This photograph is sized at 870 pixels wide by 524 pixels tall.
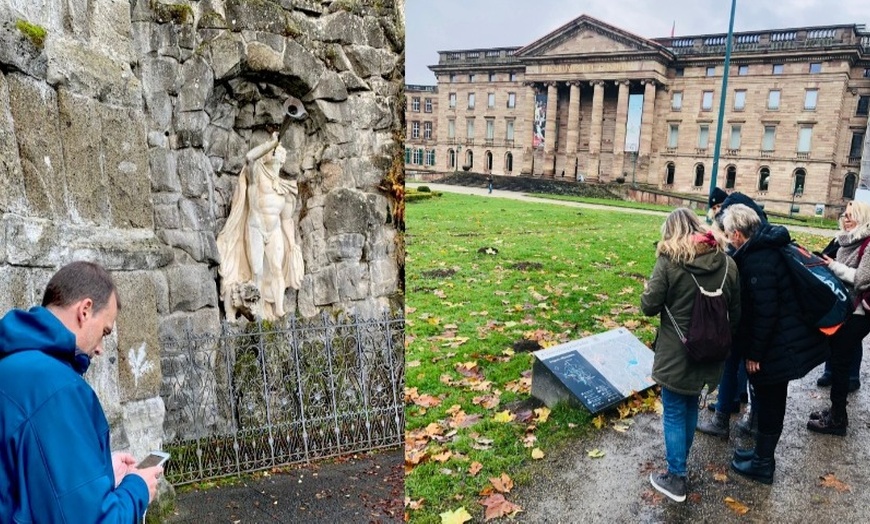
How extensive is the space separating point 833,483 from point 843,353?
53 cm

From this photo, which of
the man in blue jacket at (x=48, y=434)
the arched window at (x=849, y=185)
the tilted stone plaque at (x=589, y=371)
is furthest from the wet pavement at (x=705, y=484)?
the man in blue jacket at (x=48, y=434)

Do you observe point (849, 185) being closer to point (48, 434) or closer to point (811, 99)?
point (811, 99)

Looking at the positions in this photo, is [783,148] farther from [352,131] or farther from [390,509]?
[352,131]

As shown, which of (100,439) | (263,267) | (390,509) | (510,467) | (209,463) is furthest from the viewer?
(263,267)

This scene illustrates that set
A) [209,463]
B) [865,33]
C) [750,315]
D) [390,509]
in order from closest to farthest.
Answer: [865,33], [750,315], [390,509], [209,463]

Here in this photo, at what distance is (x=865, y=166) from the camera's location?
1979 mm

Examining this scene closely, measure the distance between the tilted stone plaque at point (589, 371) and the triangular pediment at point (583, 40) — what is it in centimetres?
98

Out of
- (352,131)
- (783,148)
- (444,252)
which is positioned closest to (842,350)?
Result: (783,148)

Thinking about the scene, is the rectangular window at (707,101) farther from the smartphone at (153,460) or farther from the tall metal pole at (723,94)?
the smartphone at (153,460)

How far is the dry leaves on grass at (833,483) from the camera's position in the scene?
198 cm

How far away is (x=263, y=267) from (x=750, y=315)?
414 centimetres

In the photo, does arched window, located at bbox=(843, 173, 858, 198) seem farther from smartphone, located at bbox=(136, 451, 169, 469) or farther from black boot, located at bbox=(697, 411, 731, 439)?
smartphone, located at bbox=(136, 451, 169, 469)

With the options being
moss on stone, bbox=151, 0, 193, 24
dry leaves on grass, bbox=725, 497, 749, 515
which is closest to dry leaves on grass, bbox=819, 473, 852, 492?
dry leaves on grass, bbox=725, 497, 749, 515

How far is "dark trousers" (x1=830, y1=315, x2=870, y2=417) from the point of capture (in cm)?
228
